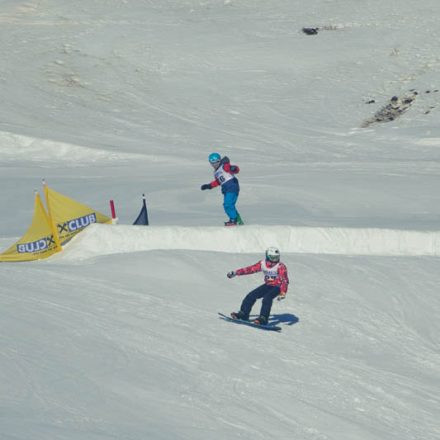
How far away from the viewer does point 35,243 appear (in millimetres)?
16500

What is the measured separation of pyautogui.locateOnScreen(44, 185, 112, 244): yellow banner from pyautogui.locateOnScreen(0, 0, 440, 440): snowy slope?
0.86 feet

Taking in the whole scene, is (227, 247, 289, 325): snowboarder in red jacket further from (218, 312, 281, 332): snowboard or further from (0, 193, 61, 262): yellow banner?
(0, 193, 61, 262): yellow banner

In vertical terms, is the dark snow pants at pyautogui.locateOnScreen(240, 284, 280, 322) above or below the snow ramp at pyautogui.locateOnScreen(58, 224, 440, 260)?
below

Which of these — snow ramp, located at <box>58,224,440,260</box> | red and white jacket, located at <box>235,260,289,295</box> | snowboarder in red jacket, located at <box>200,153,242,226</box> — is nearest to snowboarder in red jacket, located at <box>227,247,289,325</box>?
red and white jacket, located at <box>235,260,289,295</box>

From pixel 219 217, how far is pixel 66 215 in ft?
14.3

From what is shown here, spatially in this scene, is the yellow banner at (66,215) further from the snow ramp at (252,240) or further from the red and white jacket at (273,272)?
the red and white jacket at (273,272)

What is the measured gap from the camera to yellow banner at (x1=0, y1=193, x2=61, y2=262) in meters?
16.4

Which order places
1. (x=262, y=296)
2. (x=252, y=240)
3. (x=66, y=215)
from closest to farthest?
1. (x=262, y=296)
2. (x=66, y=215)
3. (x=252, y=240)

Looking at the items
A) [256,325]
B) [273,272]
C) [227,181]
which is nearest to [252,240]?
[227,181]

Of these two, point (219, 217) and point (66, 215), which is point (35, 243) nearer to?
point (66, 215)

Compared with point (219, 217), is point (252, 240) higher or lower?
lower

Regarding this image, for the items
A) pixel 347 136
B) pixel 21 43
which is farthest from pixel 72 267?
pixel 21 43

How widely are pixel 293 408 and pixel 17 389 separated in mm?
2774

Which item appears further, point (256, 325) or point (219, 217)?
point (219, 217)
